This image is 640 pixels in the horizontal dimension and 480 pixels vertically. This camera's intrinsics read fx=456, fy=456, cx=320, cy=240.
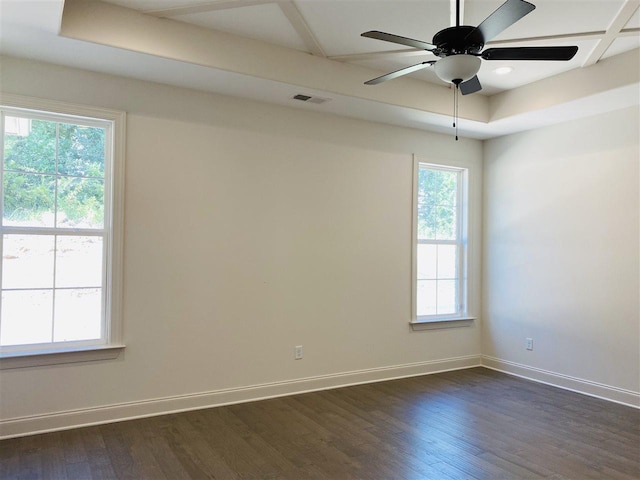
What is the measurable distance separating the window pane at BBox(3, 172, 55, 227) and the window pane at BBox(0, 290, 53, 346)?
523 millimetres

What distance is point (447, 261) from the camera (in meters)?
5.36

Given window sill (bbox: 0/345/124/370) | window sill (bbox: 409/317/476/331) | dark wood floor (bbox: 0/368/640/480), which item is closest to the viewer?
dark wood floor (bbox: 0/368/640/480)

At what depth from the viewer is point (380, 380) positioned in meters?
4.71

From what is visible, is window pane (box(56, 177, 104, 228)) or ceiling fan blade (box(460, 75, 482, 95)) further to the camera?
window pane (box(56, 177, 104, 228))

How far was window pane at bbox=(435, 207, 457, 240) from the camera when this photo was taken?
5297mm

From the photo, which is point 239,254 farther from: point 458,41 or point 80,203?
point 458,41

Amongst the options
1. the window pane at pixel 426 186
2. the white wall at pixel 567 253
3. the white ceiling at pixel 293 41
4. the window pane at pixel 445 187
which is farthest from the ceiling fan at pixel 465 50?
the window pane at pixel 445 187

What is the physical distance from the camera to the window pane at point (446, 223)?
5.30m

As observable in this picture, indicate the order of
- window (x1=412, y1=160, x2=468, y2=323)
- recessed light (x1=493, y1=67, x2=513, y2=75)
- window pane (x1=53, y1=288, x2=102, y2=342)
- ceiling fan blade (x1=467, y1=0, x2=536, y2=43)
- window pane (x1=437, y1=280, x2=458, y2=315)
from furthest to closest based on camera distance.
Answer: window pane (x1=437, y1=280, x2=458, y2=315)
window (x1=412, y1=160, x2=468, y2=323)
recessed light (x1=493, y1=67, x2=513, y2=75)
window pane (x1=53, y1=288, x2=102, y2=342)
ceiling fan blade (x1=467, y1=0, x2=536, y2=43)

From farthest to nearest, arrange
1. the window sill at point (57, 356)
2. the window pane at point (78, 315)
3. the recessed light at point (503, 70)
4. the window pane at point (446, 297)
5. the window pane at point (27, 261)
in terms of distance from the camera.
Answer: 1. the window pane at point (446, 297)
2. the recessed light at point (503, 70)
3. the window pane at point (78, 315)
4. the window pane at point (27, 261)
5. the window sill at point (57, 356)

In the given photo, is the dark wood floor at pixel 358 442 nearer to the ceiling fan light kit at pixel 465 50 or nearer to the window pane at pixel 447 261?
the window pane at pixel 447 261

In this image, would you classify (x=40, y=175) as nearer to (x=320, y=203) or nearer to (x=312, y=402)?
(x=320, y=203)

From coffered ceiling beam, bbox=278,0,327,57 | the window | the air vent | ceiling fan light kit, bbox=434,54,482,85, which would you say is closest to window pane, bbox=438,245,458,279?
the window

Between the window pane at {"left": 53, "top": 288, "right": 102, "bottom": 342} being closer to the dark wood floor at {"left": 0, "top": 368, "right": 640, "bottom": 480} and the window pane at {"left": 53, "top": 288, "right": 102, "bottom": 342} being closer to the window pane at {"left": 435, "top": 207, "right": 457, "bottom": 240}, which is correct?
the dark wood floor at {"left": 0, "top": 368, "right": 640, "bottom": 480}
